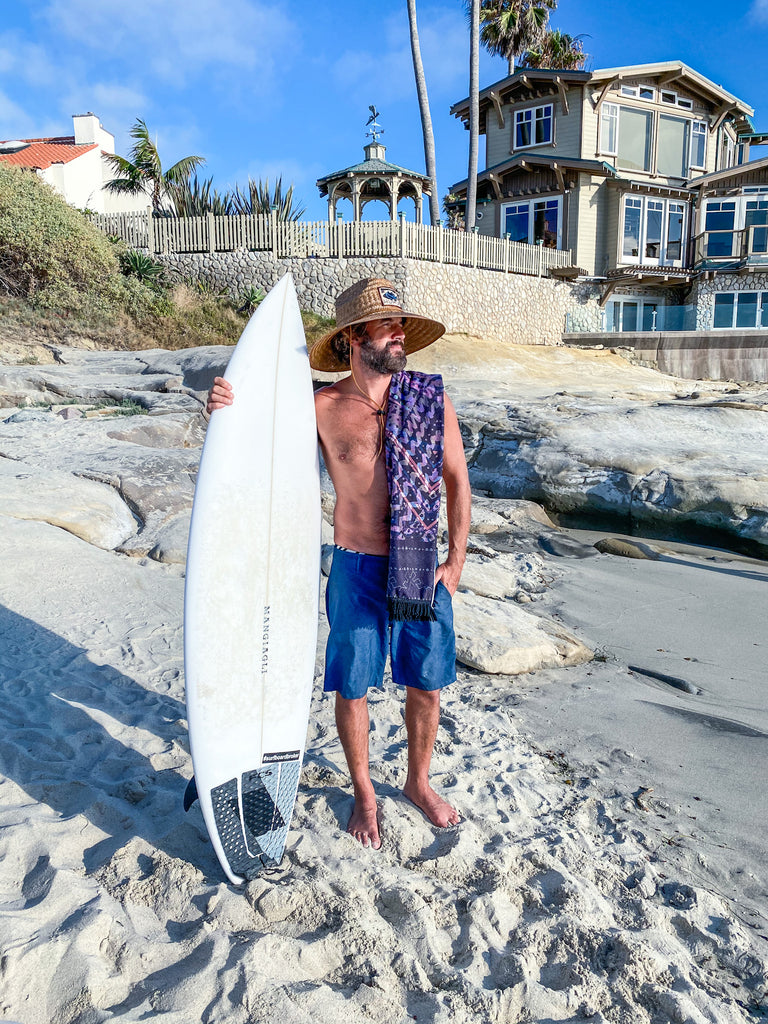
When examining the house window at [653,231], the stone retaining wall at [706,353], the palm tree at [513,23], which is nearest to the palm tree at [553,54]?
the palm tree at [513,23]

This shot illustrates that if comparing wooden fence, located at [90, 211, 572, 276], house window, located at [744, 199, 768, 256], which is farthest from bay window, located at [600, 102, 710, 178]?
wooden fence, located at [90, 211, 572, 276]

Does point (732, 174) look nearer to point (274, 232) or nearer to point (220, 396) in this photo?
point (274, 232)

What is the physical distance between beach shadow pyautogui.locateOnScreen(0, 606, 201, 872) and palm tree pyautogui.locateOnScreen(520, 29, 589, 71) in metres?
31.6

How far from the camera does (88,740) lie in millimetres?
2998

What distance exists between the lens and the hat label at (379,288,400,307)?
2.53m

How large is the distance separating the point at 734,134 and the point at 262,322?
32795mm

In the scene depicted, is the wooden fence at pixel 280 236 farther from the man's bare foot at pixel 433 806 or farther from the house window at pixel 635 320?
the man's bare foot at pixel 433 806

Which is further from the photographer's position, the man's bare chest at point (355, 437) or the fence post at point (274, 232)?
the fence post at point (274, 232)

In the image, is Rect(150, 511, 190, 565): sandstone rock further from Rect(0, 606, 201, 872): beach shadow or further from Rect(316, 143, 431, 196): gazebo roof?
Rect(316, 143, 431, 196): gazebo roof

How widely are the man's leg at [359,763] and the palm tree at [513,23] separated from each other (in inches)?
1238

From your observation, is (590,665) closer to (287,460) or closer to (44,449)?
(287,460)

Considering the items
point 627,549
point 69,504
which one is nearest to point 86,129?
point 69,504

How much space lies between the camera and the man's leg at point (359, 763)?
8.27 ft

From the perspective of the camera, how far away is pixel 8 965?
1.78 m
